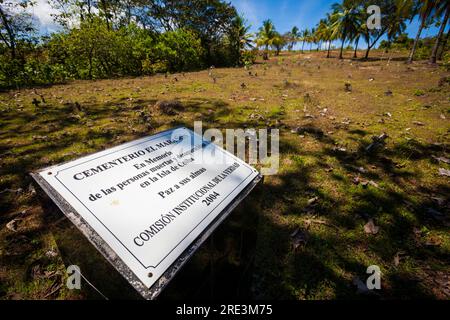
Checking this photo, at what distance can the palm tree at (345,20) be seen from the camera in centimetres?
2858

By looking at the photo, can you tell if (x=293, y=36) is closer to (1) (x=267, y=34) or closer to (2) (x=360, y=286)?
(1) (x=267, y=34)

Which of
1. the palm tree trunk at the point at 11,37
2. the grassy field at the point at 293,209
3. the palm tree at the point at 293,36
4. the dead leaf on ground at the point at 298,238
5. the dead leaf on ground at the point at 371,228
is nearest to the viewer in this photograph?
the grassy field at the point at 293,209

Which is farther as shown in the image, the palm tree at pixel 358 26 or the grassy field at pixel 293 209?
the palm tree at pixel 358 26

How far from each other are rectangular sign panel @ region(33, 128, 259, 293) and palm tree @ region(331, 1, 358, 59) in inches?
1441

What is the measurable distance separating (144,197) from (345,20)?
123 feet

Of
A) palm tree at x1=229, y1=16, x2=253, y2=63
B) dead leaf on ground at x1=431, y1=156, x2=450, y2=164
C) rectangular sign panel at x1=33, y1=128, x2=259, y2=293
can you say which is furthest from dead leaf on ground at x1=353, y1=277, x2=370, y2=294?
palm tree at x1=229, y1=16, x2=253, y2=63

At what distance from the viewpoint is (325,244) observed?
2.36 metres

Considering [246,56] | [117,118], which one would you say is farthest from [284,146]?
[246,56]

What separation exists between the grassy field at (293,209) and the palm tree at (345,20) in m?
30.3

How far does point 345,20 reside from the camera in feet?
96.0

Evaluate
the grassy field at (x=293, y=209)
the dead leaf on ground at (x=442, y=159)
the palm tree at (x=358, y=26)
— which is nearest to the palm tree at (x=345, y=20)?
the palm tree at (x=358, y=26)

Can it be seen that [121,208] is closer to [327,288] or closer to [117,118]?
[327,288]

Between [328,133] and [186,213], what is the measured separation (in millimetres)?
4266

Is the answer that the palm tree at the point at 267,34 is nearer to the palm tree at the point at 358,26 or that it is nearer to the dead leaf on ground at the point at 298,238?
the palm tree at the point at 358,26
